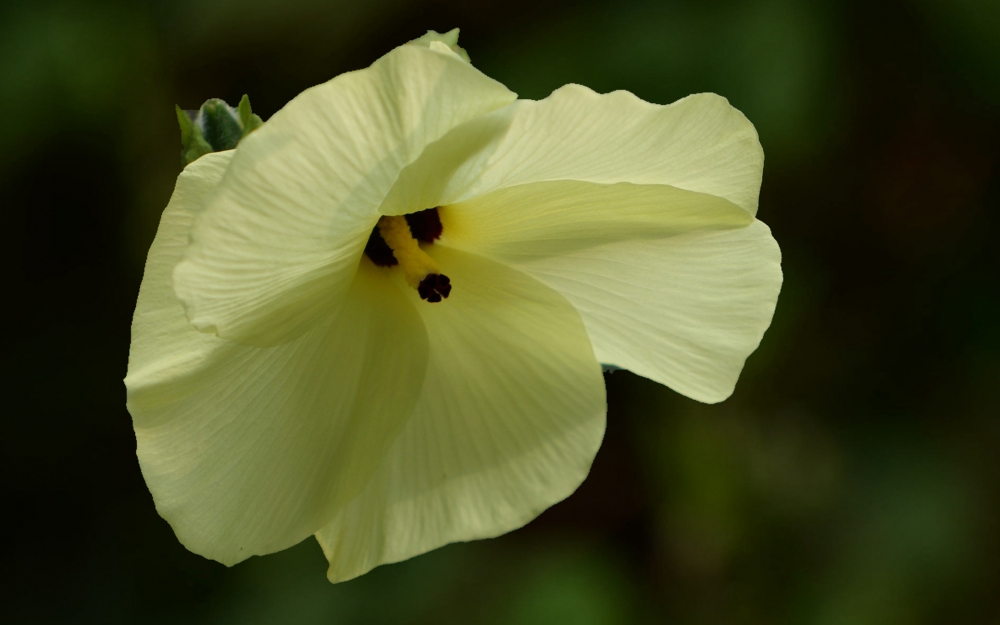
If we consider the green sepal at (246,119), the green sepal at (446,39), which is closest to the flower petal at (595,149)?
the green sepal at (446,39)

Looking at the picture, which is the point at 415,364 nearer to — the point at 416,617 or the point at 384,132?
the point at 384,132

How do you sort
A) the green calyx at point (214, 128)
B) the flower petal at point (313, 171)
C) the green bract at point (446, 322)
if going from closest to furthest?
the flower petal at point (313, 171) → the green bract at point (446, 322) → the green calyx at point (214, 128)

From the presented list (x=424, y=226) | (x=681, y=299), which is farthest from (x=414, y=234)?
(x=681, y=299)

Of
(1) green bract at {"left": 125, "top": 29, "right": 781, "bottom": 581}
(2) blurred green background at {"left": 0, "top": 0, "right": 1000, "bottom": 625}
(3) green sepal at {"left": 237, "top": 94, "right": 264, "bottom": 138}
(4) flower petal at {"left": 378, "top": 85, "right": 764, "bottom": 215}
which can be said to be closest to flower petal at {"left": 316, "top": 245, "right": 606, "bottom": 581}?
(1) green bract at {"left": 125, "top": 29, "right": 781, "bottom": 581}

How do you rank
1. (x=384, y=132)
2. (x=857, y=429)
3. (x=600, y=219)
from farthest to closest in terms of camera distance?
(x=857, y=429), (x=600, y=219), (x=384, y=132)

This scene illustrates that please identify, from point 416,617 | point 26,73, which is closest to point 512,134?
point 416,617

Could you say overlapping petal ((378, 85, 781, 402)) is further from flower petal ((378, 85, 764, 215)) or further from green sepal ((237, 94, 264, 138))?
green sepal ((237, 94, 264, 138))

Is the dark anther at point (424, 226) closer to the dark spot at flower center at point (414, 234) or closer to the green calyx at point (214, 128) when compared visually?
the dark spot at flower center at point (414, 234)
